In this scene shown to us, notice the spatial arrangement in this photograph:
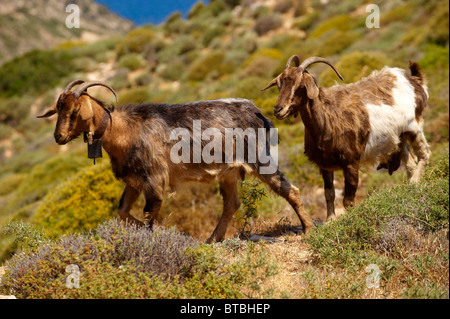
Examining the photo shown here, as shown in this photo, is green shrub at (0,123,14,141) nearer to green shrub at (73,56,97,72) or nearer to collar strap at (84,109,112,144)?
green shrub at (73,56,97,72)

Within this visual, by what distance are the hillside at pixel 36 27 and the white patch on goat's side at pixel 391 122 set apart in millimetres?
61011

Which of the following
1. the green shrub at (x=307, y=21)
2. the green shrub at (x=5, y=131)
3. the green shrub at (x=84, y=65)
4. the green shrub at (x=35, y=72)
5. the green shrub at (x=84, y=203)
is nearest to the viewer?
the green shrub at (x=84, y=203)

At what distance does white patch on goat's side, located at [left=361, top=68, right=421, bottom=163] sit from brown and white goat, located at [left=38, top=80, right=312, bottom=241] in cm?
150

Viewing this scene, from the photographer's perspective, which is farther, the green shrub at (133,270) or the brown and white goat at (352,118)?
the brown and white goat at (352,118)

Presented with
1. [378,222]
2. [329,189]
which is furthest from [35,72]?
[378,222]

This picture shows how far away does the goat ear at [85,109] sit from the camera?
18.7 ft

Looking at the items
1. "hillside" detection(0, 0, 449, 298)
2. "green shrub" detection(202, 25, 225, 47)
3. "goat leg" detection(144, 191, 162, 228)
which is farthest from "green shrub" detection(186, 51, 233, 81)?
"goat leg" detection(144, 191, 162, 228)

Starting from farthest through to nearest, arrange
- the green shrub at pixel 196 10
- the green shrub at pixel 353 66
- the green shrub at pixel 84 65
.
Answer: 1. the green shrub at pixel 196 10
2. the green shrub at pixel 84 65
3. the green shrub at pixel 353 66

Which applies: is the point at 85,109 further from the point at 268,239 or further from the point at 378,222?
the point at 378,222

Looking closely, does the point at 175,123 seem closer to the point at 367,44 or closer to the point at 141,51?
the point at 367,44

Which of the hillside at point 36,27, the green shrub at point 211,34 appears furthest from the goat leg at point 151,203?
the hillside at point 36,27

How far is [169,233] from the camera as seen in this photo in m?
5.27

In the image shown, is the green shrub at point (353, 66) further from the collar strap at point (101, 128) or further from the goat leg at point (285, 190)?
the collar strap at point (101, 128)
